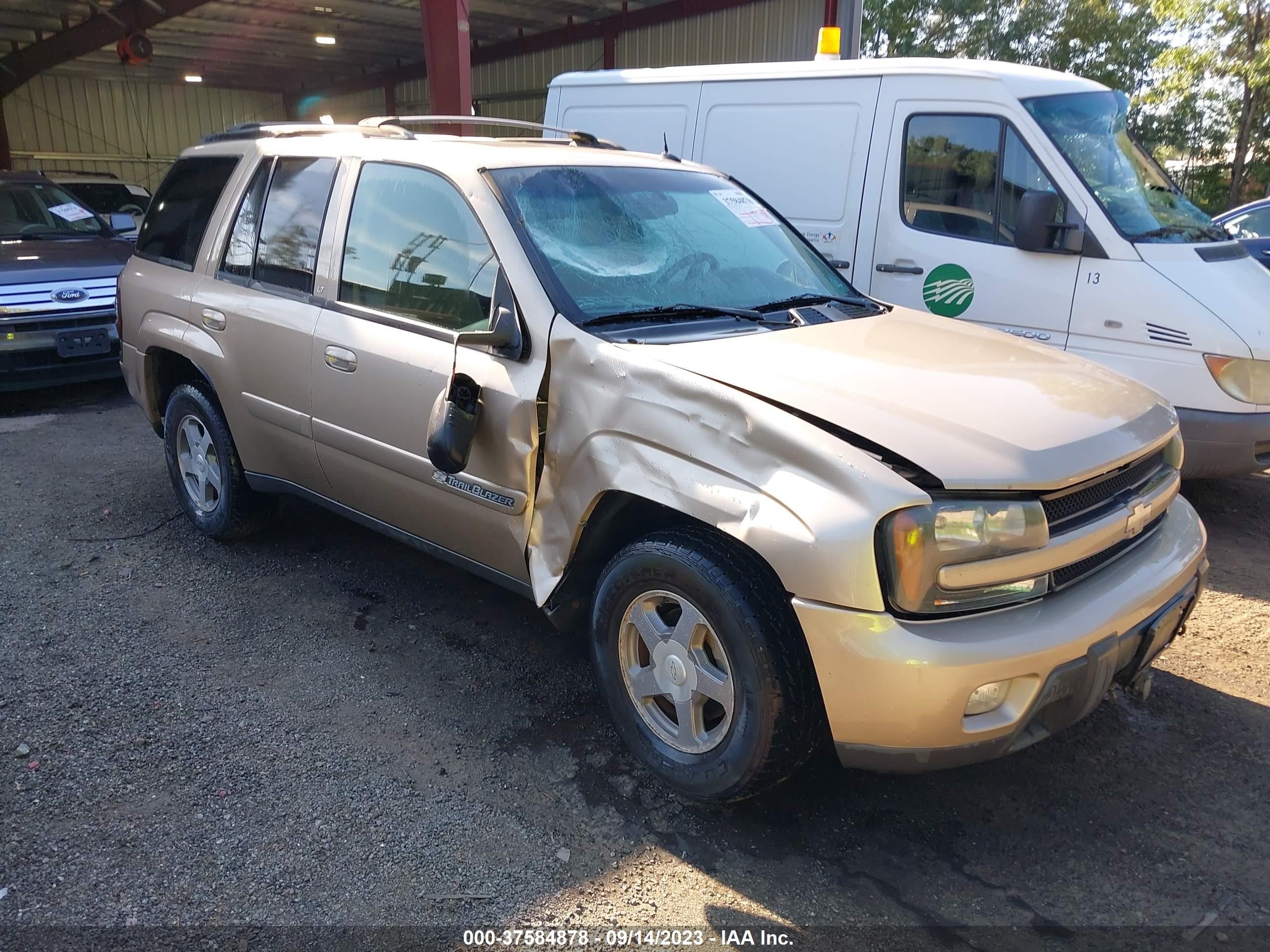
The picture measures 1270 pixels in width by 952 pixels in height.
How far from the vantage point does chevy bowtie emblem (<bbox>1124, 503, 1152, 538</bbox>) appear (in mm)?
2660

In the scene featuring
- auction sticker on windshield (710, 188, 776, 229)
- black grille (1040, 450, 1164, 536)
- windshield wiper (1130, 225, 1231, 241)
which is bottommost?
black grille (1040, 450, 1164, 536)

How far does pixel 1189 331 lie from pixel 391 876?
14.1 ft

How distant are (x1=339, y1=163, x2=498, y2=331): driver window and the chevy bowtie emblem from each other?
2008 mm

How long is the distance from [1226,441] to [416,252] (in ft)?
12.7

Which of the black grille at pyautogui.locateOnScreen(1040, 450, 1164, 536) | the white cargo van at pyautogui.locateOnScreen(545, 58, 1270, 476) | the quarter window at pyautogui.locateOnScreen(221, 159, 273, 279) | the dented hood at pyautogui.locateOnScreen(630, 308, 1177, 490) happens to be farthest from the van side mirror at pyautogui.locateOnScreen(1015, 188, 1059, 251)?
the quarter window at pyautogui.locateOnScreen(221, 159, 273, 279)

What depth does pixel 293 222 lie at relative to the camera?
3908 mm

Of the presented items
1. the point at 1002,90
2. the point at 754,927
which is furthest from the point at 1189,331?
the point at 754,927

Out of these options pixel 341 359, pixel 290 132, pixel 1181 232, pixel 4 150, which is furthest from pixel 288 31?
pixel 1181 232

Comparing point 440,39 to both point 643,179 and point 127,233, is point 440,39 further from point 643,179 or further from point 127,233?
point 643,179

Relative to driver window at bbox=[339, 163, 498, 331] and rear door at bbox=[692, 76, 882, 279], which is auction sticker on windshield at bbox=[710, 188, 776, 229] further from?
rear door at bbox=[692, 76, 882, 279]

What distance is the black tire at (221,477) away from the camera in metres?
4.34

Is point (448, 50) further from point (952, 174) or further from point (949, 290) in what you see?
point (949, 290)

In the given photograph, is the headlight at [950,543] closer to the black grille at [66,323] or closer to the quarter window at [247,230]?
the quarter window at [247,230]

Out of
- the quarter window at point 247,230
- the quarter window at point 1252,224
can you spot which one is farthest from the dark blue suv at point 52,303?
the quarter window at point 1252,224
